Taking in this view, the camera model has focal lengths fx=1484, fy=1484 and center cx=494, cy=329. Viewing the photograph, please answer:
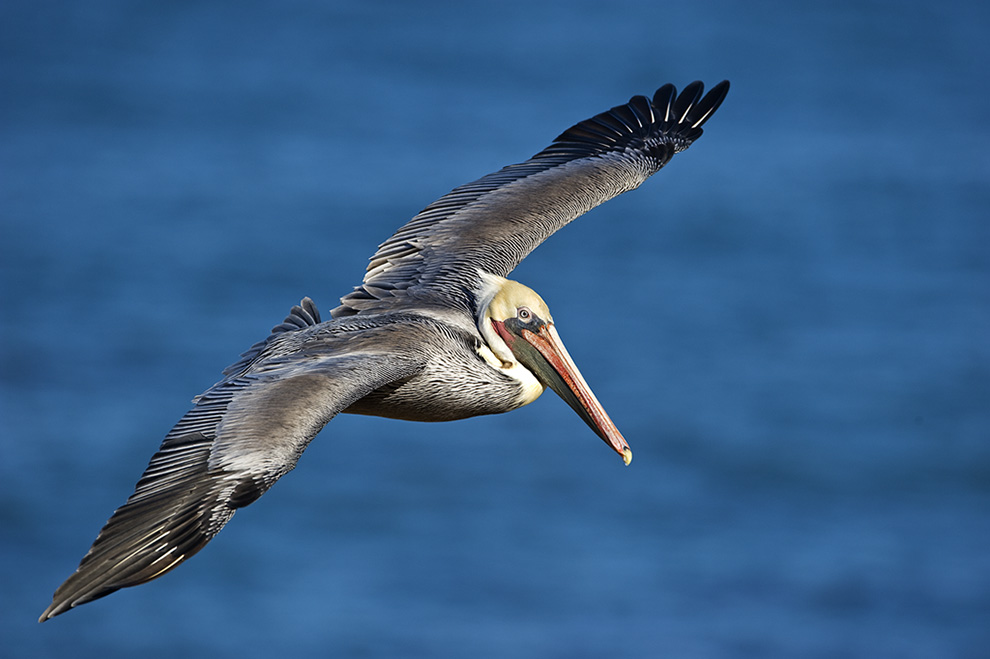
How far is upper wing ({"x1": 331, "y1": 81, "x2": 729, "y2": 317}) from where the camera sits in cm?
1042

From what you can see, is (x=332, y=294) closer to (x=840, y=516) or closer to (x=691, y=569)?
(x=691, y=569)

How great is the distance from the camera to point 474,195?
11.6m

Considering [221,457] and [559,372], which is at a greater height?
[559,372]

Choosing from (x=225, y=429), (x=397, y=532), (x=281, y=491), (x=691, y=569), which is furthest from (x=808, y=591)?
(x=225, y=429)

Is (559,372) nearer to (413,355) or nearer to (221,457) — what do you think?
(413,355)

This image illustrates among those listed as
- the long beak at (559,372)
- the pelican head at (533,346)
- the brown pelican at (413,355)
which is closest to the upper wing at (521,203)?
the brown pelican at (413,355)

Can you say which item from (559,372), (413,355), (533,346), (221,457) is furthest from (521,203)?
(221,457)

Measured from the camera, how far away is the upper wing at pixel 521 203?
410 inches

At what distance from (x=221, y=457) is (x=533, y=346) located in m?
2.57

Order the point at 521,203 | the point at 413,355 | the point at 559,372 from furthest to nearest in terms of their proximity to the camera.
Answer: the point at 521,203 < the point at 559,372 < the point at 413,355

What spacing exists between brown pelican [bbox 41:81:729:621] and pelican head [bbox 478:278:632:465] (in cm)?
1

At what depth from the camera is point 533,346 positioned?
32.4 feet

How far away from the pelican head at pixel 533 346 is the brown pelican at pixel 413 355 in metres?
0.01

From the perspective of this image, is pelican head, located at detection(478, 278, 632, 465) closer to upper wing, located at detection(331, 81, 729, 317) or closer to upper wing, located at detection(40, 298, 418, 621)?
upper wing, located at detection(331, 81, 729, 317)
